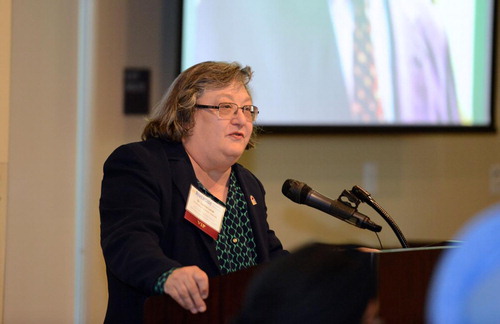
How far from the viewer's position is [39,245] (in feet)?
12.5

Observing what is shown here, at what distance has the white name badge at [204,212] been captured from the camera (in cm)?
224

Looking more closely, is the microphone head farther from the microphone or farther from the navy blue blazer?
the navy blue blazer

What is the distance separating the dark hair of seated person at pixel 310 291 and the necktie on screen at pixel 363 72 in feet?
11.3

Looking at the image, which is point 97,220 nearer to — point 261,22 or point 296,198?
point 261,22

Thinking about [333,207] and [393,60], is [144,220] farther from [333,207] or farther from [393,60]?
[393,60]

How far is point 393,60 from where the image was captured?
4.35 meters

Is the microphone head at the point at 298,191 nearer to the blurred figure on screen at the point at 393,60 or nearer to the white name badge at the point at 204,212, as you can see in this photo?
the white name badge at the point at 204,212

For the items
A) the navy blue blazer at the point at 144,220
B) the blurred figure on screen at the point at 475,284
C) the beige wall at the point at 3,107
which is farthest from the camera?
the beige wall at the point at 3,107

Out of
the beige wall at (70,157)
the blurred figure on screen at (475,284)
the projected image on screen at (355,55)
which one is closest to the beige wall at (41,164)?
the beige wall at (70,157)

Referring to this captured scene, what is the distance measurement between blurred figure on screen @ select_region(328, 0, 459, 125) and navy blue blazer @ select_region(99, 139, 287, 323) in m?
2.12

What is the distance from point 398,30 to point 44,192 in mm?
2225

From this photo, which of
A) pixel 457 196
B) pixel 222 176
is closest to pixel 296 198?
pixel 222 176

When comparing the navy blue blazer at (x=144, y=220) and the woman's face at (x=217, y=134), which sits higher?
the woman's face at (x=217, y=134)

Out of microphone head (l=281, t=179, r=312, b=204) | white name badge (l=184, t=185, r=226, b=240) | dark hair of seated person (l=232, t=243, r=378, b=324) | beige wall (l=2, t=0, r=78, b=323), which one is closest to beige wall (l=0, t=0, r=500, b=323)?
beige wall (l=2, t=0, r=78, b=323)
